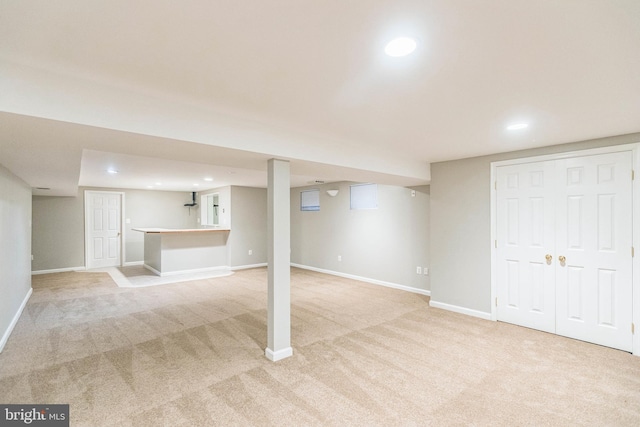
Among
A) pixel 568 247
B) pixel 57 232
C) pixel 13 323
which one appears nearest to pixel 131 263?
pixel 57 232

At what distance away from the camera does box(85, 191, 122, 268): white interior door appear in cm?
802

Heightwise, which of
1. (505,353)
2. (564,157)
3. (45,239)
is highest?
(564,157)

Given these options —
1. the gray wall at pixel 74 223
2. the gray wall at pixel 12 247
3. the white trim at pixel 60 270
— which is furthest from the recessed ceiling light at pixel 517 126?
the white trim at pixel 60 270

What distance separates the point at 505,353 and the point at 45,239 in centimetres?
955

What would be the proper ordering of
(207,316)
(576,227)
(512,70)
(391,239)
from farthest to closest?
(391,239) < (207,316) < (576,227) < (512,70)

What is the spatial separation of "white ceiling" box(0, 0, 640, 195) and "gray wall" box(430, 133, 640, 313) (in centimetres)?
120

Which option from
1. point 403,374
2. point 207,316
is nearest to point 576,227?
point 403,374

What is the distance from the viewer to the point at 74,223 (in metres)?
7.78

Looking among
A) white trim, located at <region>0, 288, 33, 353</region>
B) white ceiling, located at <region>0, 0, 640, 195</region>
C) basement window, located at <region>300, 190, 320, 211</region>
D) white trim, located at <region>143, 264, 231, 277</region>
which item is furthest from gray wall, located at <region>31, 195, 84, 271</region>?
basement window, located at <region>300, 190, 320, 211</region>

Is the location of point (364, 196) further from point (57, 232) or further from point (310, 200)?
→ point (57, 232)

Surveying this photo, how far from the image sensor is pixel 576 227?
11.3ft

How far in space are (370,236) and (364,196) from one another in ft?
2.82

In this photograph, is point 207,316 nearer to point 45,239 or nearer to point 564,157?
point 564,157

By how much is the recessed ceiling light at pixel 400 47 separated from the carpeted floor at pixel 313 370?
2.29m
